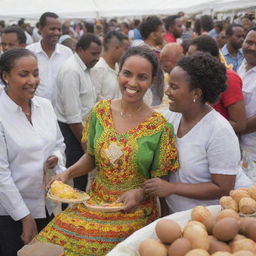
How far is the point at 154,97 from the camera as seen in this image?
4.78 metres

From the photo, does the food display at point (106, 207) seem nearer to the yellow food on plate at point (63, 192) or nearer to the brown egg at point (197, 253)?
the yellow food on plate at point (63, 192)

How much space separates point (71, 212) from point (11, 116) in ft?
2.65

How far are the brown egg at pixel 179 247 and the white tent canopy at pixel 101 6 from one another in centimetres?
885

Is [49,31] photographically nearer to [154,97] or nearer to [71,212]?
[154,97]

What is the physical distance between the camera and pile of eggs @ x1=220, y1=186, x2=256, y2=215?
2.01m

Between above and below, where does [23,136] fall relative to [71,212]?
above

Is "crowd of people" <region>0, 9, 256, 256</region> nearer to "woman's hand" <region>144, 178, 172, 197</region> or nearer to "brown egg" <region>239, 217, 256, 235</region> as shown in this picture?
"woman's hand" <region>144, 178, 172, 197</region>

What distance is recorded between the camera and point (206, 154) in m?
2.55

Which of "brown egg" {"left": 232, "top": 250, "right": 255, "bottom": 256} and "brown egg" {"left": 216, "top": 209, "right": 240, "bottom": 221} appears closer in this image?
"brown egg" {"left": 232, "top": 250, "right": 255, "bottom": 256}

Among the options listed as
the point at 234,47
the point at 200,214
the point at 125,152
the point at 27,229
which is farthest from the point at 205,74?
the point at 234,47

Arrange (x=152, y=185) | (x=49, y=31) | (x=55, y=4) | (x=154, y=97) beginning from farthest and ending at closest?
(x=55, y=4) < (x=49, y=31) < (x=154, y=97) < (x=152, y=185)

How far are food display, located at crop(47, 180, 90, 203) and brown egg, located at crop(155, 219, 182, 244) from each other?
31.6 inches

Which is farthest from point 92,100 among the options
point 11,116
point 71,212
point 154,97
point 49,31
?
point 71,212

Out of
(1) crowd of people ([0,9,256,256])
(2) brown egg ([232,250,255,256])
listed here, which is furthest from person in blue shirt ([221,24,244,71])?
(2) brown egg ([232,250,255,256])
